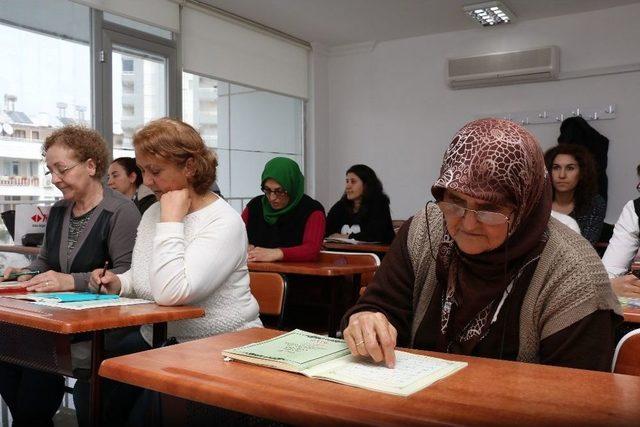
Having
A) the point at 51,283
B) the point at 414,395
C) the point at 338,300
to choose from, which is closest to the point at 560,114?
the point at 338,300

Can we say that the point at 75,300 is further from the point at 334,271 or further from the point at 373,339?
the point at 334,271

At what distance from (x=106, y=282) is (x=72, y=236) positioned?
1.36ft

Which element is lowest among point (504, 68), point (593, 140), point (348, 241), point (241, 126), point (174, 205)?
point (348, 241)

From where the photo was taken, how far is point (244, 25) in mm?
6355

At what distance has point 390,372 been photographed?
107 centimetres

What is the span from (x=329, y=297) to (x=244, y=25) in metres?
3.96

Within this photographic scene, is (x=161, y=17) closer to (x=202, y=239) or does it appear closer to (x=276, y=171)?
(x=276, y=171)

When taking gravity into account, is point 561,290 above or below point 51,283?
above

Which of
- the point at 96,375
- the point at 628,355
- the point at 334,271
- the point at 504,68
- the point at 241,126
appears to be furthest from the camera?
the point at 241,126

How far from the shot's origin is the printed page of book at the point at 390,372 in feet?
3.23

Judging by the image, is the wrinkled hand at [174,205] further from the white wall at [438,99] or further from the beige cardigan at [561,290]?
the white wall at [438,99]

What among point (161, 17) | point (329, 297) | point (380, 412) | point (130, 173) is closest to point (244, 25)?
point (161, 17)

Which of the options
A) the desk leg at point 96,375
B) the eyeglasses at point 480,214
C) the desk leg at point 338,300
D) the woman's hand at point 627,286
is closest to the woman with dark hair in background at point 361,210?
the desk leg at point 338,300

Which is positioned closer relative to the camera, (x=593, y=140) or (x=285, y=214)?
(x=285, y=214)
